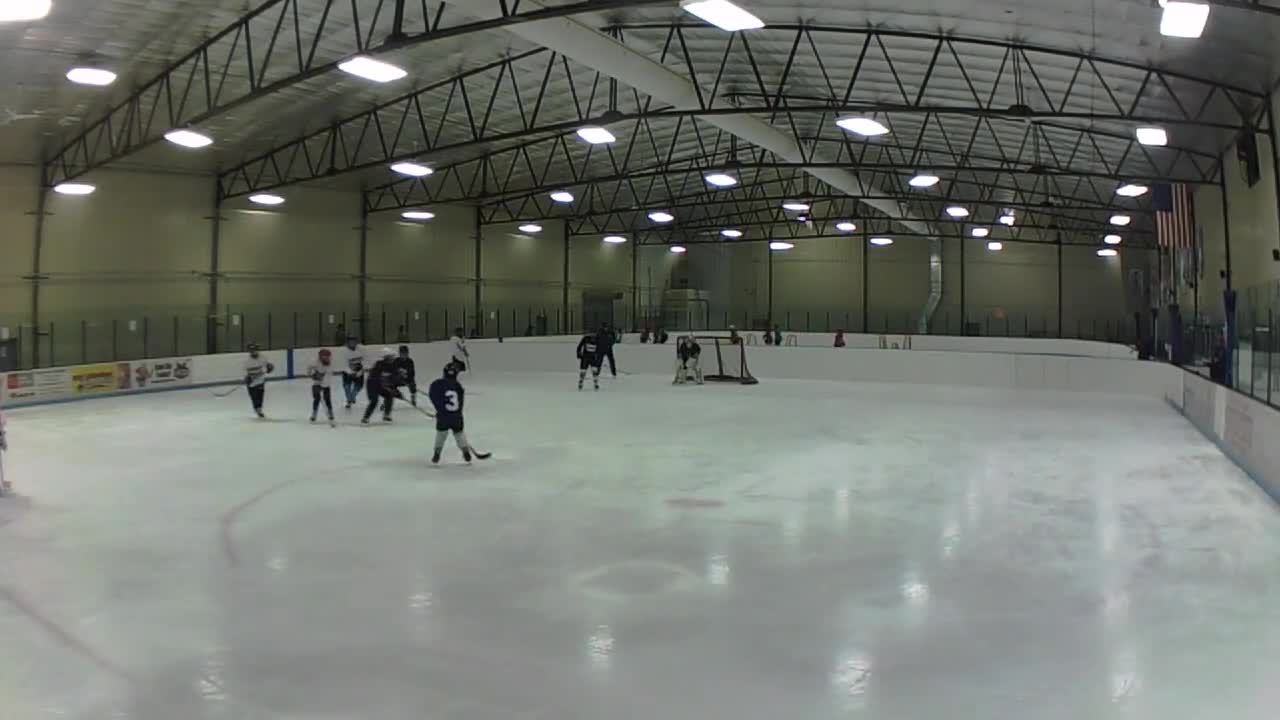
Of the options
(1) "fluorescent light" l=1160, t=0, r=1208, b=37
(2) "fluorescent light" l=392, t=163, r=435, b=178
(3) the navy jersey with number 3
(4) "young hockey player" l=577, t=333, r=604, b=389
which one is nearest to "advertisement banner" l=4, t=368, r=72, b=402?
(2) "fluorescent light" l=392, t=163, r=435, b=178

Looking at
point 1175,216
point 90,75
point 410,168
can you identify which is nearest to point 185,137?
point 90,75

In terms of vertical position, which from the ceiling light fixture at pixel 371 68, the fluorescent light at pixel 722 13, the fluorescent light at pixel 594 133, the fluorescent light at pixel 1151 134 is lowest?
the fluorescent light at pixel 1151 134

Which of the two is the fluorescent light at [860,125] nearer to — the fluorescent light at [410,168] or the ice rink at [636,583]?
the ice rink at [636,583]

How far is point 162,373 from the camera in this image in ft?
81.3

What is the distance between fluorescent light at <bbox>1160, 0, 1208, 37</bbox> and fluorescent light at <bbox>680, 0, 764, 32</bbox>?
14.0ft

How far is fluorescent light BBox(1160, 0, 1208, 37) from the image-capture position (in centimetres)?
951

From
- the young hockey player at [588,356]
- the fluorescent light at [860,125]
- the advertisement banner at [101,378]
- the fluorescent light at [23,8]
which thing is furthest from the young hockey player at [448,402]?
the advertisement banner at [101,378]

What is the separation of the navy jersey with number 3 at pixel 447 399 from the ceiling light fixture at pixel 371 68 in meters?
4.76

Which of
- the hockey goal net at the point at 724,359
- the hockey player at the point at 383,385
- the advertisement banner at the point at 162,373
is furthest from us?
the hockey goal net at the point at 724,359

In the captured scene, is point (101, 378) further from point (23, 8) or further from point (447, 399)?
point (23, 8)

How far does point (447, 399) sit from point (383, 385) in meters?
5.57

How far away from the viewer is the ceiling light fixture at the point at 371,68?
13258mm

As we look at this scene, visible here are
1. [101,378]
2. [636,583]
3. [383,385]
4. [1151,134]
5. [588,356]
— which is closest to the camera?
[636,583]

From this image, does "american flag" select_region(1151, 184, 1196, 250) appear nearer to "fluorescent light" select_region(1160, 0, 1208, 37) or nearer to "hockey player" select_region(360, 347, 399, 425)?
"fluorescent light" select_region(1160, 0, 1208, 37)
